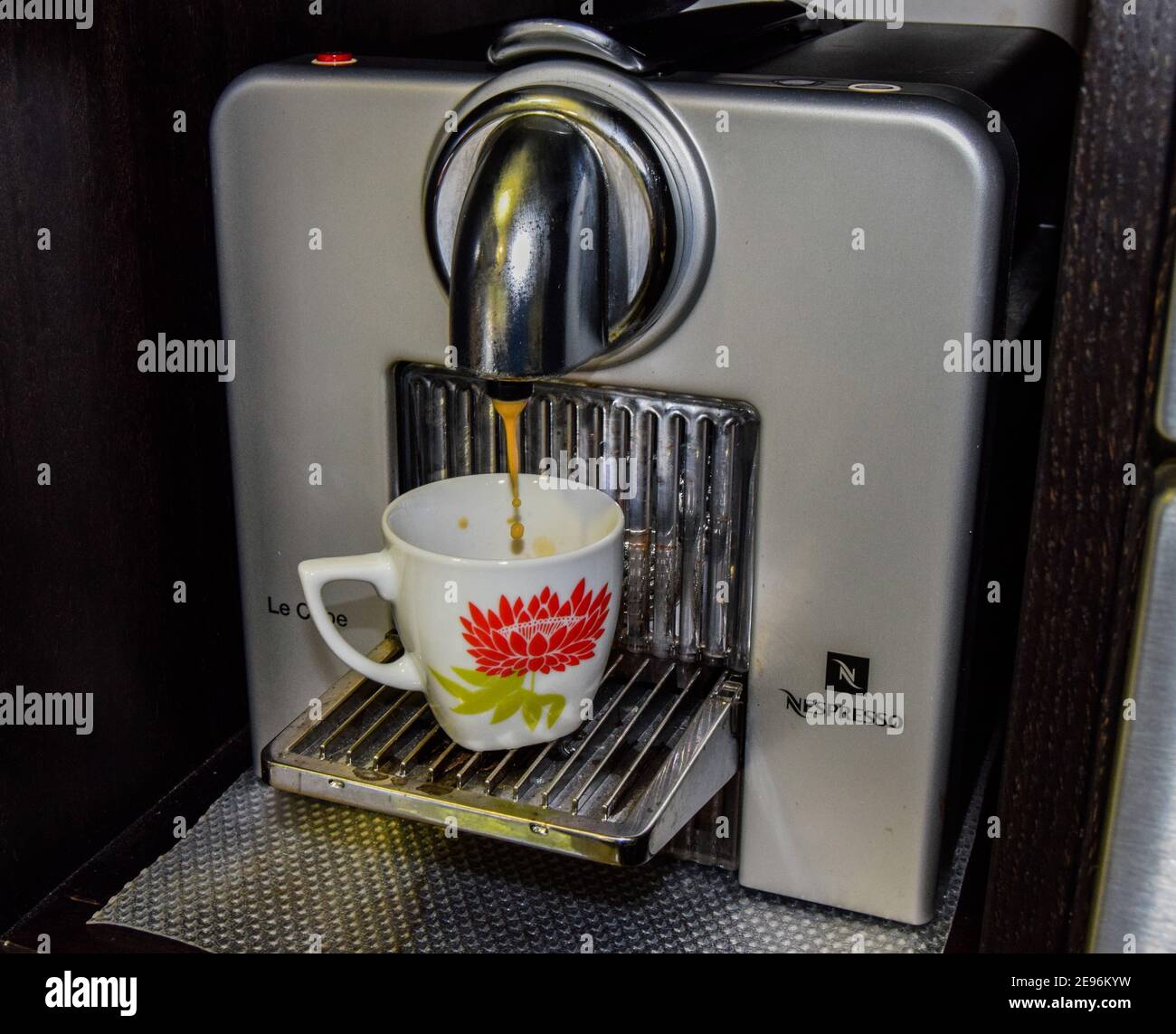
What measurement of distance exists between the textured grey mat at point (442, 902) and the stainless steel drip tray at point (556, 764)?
73mm

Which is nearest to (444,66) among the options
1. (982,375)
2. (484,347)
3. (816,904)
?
(484,347)

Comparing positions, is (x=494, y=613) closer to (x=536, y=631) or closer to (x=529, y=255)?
(x=536, y=631)

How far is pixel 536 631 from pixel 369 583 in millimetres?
72

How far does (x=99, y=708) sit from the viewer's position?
633mm

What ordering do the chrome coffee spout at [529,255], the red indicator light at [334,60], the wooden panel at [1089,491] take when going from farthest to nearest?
1. the red indicator light at [334,60]
2. the chrome coffee spout at [529,255]
3. the wooden panel at [1089,491]

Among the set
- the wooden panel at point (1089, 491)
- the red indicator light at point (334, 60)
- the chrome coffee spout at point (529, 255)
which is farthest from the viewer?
the red indicator light at point (334, 60)

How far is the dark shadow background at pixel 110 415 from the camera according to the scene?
0.56m

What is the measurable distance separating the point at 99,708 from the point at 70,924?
97 mm

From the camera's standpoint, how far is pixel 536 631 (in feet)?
1.67

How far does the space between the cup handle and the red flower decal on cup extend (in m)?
0.04

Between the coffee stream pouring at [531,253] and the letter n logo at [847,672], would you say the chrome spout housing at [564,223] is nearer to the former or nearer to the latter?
the coffee stream pouring at [531,253]

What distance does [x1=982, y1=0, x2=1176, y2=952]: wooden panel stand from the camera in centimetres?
33

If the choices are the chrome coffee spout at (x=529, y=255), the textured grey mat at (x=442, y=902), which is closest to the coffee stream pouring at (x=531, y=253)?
the chrome coffee spout at (x=529, y=255)

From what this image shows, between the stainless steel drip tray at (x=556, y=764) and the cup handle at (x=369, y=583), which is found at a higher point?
the cup handle at (x=369, y=583)
